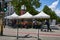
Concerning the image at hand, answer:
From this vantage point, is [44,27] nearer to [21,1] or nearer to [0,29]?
[0,29]

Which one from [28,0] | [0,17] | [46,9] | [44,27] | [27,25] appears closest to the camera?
[0,17]

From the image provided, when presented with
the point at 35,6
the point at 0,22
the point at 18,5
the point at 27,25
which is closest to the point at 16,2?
the point at 18,5

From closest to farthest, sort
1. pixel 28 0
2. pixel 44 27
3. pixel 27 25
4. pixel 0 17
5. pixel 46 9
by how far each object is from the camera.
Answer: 1. pixel 0 17
2. pixel 44 27
3. pixel 27 25
4. pixel 28 0
5. pixel 46 9

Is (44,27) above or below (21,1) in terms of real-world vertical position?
below

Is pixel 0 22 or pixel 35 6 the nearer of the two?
pixel 0 22

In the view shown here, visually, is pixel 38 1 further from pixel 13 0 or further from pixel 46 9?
pixel 46 9

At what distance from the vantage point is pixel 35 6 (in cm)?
6512

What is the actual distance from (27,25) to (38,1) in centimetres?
2024

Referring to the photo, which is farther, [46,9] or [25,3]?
[46,9]

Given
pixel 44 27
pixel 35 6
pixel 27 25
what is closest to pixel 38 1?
pixel 35 6

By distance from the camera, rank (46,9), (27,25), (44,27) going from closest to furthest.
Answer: (44,27), (27,25), (46,9)

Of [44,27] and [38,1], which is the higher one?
[38,1]

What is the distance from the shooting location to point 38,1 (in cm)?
6462

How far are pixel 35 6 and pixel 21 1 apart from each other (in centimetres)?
434
